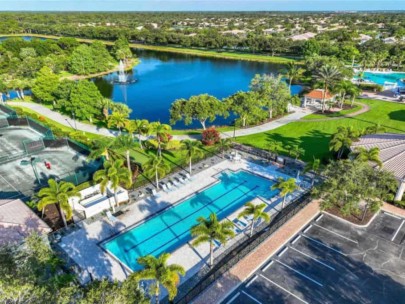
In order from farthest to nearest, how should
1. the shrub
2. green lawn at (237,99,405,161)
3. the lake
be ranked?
the lake → green lawn at (237,99,405,161) → the shrub

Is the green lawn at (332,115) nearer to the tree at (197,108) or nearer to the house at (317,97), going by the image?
the house at (317,97)

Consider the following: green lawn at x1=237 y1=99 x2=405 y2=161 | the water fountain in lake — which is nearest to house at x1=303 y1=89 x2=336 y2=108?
green lawn at x1=237 y1=99 x2=405 y2=161

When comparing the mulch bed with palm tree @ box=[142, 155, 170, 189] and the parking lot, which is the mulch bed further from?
palm tree @ box=[142, 155, 170, 189]

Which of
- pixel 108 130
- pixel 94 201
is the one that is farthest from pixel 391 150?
pixel 108 130

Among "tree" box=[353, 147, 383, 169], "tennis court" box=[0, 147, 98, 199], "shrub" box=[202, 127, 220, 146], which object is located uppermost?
"tree" box=[353, 147, 383, 169]

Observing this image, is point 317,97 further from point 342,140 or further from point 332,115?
point 342,140

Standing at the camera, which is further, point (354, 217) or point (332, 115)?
point (332, 115)

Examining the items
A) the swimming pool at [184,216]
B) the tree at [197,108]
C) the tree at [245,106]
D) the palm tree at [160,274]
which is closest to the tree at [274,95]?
the tree at [245,106]
